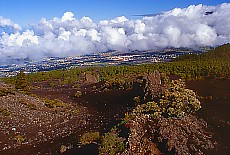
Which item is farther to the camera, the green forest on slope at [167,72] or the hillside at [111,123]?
the green forest on slope at [167,72]

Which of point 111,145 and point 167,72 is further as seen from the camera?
point 167,72

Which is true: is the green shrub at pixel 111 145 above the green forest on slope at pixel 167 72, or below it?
above

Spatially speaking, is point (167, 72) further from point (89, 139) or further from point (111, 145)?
point (111, 145)

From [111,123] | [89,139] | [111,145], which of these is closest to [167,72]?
[111,123]

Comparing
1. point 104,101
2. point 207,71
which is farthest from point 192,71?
point 104,101

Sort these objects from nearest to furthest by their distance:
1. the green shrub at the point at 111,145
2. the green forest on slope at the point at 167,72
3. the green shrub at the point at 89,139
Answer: the green shrub at the point at 111,145 → the green shrub at the point at 89,139 → the green forest on slope at the point at 167,72

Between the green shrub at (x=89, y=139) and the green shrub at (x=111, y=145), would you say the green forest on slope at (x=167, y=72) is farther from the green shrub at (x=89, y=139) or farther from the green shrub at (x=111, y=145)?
the green shrub at (x=111, y=145)

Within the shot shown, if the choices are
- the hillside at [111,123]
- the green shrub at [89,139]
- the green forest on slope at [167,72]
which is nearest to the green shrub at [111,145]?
the hillside at [111,123]

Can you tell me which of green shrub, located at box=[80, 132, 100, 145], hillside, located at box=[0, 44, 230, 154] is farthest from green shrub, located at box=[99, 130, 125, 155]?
green shrub, located at box=[80, 132, 100, 145]

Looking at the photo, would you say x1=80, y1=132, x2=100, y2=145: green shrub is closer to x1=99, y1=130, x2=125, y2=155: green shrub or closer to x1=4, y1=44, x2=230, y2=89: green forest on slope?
x1=99, y1=130, x2=125, y2=155: green shrub

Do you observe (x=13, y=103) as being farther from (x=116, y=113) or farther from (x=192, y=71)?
(x=192, y=71)

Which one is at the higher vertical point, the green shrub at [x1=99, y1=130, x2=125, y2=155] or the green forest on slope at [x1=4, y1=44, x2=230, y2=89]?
the green shrub at [x1=99, y1=130, x2=125, y2=155]
